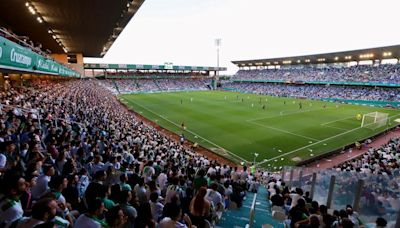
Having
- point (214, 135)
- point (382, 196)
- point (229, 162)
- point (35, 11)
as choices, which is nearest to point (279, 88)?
point (214, 135)

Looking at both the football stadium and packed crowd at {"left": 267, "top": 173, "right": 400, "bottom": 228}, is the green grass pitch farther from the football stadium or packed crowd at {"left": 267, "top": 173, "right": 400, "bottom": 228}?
packed crowd at {"left": 267, "top": 173, "right": 400, "bottom": 228}

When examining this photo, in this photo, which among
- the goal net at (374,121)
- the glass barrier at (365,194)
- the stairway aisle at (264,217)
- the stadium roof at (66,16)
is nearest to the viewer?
the glass barrier at (365,194)

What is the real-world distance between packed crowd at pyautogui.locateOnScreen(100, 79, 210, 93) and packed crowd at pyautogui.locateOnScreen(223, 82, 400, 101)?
53.4 feet

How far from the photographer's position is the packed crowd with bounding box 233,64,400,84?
2146 inches

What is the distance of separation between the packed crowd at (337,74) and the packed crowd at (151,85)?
18613 millimetres

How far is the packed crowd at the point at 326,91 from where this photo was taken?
5058 cm

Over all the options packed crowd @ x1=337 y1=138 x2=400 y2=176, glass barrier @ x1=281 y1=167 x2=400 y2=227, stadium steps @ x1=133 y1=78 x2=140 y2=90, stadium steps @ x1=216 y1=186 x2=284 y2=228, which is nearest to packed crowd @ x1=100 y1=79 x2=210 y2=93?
stadium steps @ x1=133 y1=78 x2=140 y2=90

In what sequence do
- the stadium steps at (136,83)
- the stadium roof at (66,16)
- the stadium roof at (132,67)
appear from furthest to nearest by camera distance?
the stadium roof at (132,67) < the stadium steps at (136,83) < the stadium roof at (66,16)

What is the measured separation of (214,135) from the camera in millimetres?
24500

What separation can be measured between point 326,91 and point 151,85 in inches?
1897

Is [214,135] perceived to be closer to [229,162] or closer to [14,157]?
[229,162]

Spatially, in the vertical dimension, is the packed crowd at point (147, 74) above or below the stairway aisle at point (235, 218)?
above

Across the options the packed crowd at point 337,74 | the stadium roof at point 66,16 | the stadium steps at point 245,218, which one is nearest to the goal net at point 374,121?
the stadium steps at point 245,218

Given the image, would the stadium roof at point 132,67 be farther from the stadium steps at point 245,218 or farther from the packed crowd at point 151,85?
the stadium steps at point 245,218
